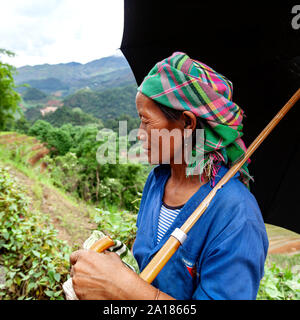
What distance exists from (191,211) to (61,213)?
4.44 m

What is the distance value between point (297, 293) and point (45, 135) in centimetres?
2585

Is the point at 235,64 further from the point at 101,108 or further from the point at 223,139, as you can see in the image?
the point at 101,108

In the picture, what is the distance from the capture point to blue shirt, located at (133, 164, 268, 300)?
0.96 metres

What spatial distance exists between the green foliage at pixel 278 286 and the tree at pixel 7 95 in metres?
21.6

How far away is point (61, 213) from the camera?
507cm

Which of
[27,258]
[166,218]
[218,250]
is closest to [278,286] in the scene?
[166,218]

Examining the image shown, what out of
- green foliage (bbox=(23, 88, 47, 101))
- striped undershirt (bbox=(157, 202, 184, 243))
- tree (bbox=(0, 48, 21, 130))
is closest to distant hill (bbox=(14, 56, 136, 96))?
green foliage (bbox=(23, 88, 47, 101))

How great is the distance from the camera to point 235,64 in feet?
5.20

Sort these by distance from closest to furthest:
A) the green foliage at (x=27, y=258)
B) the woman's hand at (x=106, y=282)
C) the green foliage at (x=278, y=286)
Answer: the woman's hand at (x=106, y=282), the green foliage at (x=27, y=258), the green foliage at (x=278, y=286)

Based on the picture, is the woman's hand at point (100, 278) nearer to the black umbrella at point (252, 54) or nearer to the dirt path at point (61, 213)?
the black umbrella at point (252, 54)

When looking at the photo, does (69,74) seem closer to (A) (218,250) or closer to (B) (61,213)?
(B) (61,213)

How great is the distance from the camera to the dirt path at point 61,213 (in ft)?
13.8

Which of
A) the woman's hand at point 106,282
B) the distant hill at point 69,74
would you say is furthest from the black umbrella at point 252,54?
the distant hill at point 69,74

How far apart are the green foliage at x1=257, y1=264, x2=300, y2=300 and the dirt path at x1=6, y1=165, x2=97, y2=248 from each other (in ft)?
8.41
